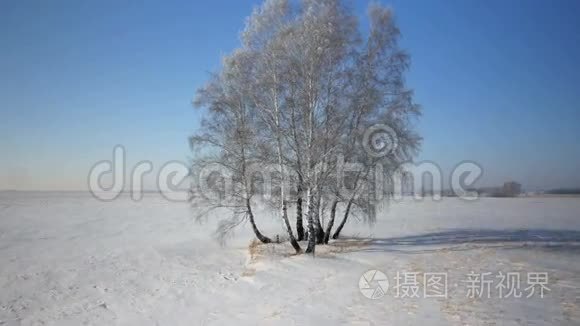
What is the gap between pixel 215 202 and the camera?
13922mm

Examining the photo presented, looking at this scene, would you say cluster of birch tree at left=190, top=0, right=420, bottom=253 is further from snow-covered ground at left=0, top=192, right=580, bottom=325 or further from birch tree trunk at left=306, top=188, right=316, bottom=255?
snow-covered ground at left=0, top=192, right=580, bottom=325

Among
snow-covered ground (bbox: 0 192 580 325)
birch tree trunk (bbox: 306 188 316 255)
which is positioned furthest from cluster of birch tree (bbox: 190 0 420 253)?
snow-covered ground (bbox: 0 192 580 325)

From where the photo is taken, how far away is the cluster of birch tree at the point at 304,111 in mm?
11930

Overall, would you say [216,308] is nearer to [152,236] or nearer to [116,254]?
[116,254]

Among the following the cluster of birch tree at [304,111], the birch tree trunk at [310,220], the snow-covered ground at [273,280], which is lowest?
the snow-covered ground at [273,280]

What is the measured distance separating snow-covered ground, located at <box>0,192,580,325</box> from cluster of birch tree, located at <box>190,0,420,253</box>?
2.12 m

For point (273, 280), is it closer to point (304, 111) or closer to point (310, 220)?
point (310, 220)

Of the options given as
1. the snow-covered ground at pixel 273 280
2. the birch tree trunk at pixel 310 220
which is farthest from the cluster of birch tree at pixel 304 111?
the snow-covered ground at pixel 273 280

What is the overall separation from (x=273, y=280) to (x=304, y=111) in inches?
220

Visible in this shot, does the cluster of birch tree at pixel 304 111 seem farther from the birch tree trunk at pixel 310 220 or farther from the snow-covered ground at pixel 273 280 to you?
the snow-covered ground at pixel 273 280

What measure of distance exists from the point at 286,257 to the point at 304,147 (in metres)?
3.82

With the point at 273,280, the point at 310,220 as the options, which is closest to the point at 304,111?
the point at 310,220

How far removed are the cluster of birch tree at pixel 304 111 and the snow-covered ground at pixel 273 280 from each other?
212 centimetres

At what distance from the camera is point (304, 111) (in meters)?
12.1
